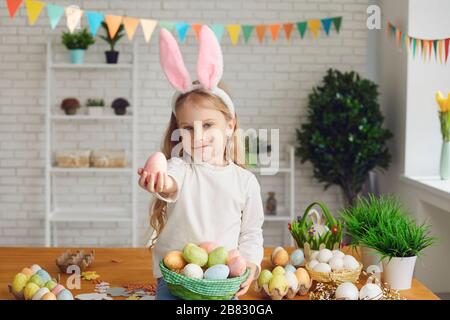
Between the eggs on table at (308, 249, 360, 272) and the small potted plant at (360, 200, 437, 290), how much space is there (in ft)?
0.30

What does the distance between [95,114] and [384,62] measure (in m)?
2.15

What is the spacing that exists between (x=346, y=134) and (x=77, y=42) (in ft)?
6.63

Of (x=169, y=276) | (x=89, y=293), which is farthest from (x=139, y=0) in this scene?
(x=169, y=276)

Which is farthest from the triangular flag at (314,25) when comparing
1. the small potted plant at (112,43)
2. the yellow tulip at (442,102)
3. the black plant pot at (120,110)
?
the black plant pot at (120,110)

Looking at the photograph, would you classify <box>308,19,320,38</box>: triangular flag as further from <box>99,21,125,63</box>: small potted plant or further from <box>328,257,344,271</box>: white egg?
<box>328,257,344,271</box>: white egg

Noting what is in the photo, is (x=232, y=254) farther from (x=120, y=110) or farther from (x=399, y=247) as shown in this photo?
(x=120, y=110)

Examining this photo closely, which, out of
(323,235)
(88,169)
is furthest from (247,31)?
(323,235)

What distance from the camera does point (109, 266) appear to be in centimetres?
242

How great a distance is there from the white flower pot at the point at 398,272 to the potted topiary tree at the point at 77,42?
3381 millimetres

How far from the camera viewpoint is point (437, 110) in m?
4.52

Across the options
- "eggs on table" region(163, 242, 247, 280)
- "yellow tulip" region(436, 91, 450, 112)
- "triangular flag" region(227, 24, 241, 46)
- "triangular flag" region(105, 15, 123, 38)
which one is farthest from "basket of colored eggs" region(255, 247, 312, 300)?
"triangular flag" region(227, 24, 241, 46)

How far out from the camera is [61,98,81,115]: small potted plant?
16.5 ft

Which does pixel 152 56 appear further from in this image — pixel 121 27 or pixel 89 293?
pixel 89 293

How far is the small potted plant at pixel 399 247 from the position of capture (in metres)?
2.18
